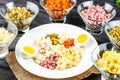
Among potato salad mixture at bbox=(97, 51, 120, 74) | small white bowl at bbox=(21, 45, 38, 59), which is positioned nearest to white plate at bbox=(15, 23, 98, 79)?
small white bowl at bbox=(21, 45, 38, 59)

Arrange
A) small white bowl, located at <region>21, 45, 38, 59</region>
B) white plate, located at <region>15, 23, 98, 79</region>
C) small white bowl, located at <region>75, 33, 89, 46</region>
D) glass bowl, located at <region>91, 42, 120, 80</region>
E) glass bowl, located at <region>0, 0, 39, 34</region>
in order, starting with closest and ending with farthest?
glass bowl, located at <region>91, 42, 120, 80</region> < white plate, located at <region>15, 23, 98, 79</region> < small white bowl, located at <region>21, 45, 38, 59</region> < small white bowl, located at <region>75, 33, 89, 46</region> < glass bowl, located at <region>0, 0, 39, 34</region>

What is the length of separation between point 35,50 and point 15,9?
20.8 inches

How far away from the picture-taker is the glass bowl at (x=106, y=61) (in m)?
2.31

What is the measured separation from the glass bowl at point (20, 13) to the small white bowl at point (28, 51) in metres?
0.31

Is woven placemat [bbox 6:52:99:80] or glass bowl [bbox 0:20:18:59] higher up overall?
glass bowl [bbox 0:20:18:59]

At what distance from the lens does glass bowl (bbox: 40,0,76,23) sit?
2.99 m

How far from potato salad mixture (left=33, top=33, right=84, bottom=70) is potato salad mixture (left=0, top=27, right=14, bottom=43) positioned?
20 cm

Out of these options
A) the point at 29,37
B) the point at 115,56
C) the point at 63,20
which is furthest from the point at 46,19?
the point at 115,56

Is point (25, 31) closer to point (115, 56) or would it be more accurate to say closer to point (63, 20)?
point (63, 20)

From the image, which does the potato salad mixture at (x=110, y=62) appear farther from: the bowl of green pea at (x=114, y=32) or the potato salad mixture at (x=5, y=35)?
the potato salad mixture at (x=5, y=35)

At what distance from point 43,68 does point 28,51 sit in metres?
0.18

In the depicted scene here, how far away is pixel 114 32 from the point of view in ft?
9.05

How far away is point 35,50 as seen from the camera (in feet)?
8.66

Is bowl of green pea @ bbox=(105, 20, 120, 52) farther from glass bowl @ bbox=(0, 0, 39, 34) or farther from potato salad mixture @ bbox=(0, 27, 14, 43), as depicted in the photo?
potato salad mixture @ bbox=(0, 27, 14, 43)
